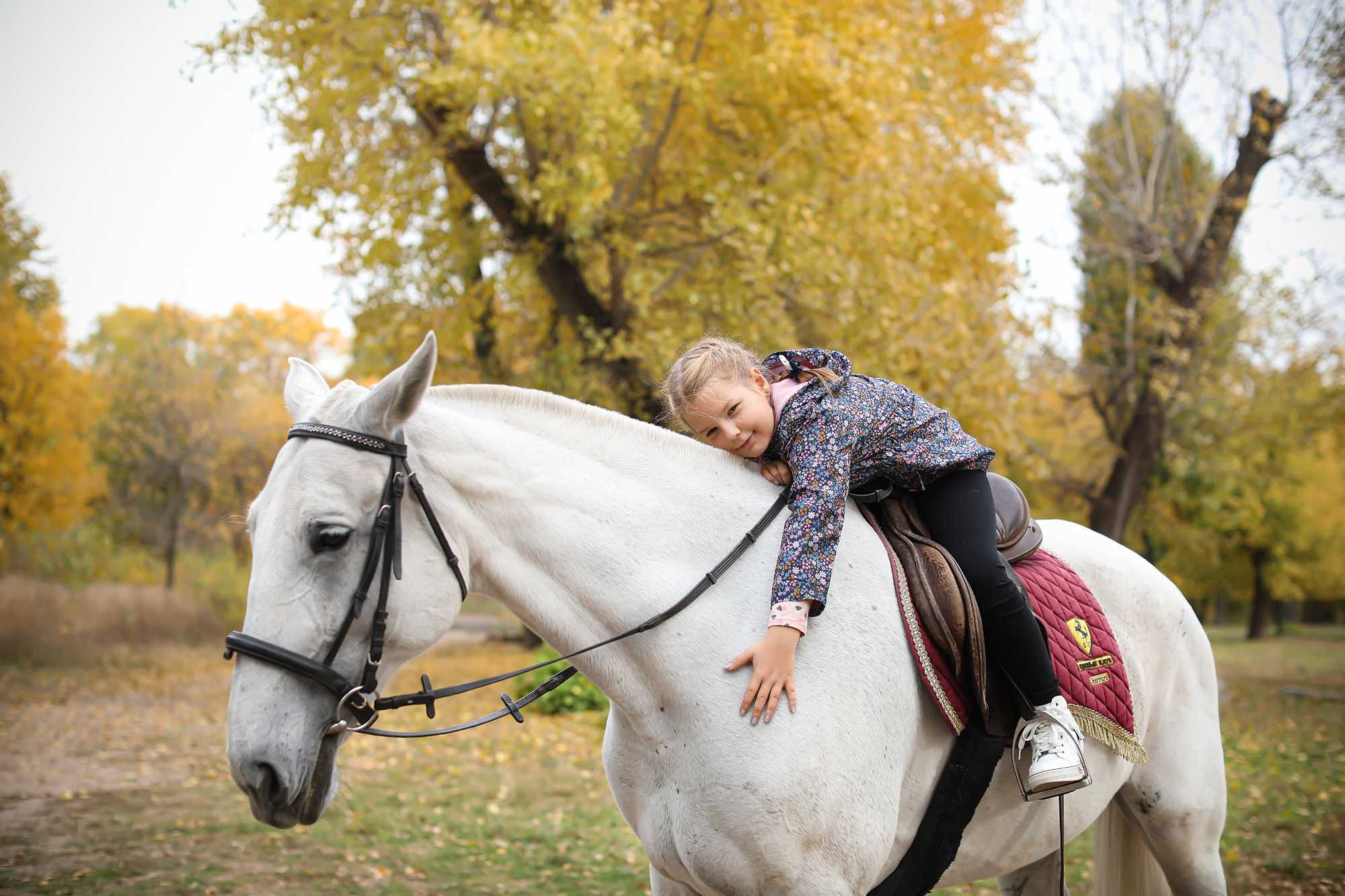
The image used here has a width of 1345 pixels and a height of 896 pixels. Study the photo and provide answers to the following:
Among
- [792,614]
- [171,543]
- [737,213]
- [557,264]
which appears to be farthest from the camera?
[171,543]

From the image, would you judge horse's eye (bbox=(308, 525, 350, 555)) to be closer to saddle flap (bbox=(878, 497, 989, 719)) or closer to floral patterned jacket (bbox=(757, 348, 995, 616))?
floral patterned jacket (bbox=(757, 348, 995, 616))

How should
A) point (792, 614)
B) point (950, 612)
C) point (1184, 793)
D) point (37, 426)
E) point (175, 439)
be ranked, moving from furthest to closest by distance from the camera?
1. point (175, 439)
2. point (37, 426)
3. point (1184, 793)
4. point (950, 612)
5. point (792, 614)

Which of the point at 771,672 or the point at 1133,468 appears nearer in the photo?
the point at 771,672

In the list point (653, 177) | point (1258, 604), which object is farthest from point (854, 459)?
point (1258, 604)

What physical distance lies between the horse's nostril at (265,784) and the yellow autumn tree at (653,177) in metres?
7.22

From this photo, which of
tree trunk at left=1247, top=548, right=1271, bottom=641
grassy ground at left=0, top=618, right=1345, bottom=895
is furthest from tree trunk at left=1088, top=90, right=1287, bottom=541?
tree trunk at left=1247, top=548, right=1271, bottom=641

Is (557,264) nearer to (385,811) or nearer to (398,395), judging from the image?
(385,811)

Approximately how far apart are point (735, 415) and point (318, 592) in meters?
1.22

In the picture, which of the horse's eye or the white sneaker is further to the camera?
the white sneaker

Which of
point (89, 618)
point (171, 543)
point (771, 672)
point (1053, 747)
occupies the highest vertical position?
point (771, 672)

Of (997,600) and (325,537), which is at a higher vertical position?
(325,537)

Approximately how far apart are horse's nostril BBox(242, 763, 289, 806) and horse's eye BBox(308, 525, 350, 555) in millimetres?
493

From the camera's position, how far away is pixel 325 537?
6.70 ft

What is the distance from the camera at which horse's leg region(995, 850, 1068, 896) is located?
3.47 metres
